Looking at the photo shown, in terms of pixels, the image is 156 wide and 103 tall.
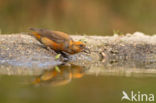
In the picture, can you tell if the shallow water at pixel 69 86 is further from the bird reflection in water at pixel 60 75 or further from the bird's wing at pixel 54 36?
the bird's wing at pixel 54 36

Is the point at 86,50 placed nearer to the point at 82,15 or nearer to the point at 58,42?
the point at 58,42

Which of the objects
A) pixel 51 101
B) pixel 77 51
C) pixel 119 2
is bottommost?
pixel 51 101

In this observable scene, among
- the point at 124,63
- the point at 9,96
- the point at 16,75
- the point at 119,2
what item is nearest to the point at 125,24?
the point at 119,2

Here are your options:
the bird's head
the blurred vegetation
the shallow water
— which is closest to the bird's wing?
the bird's head

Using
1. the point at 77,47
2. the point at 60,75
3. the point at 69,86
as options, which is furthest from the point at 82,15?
the point at 69,86

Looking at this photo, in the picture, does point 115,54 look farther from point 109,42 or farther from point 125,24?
point 125,24

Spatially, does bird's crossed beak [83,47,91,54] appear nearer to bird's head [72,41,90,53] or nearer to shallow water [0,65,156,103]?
bird's head [72,41,90,53]

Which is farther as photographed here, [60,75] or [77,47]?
[77,47]
